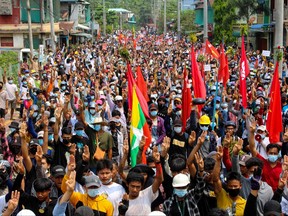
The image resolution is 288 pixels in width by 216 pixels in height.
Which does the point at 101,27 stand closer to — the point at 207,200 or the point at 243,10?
the point at 243,10

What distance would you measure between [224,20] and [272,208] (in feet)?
112

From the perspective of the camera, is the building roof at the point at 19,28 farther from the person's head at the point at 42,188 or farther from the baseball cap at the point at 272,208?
the baseball cap at the point at 272,208

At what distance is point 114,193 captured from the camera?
582 centimetres

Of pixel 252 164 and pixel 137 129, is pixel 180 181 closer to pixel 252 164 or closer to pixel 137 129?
pixel 252 164

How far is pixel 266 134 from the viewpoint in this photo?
824cm

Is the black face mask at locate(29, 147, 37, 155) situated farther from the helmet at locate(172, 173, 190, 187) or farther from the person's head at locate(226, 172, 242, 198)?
the person's head at locate(226, 172, 242, 198)

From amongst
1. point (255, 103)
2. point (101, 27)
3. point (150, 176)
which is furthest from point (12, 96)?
point (101, 27)

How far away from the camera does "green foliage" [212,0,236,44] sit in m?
37.9

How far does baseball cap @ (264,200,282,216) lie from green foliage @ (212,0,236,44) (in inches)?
1306

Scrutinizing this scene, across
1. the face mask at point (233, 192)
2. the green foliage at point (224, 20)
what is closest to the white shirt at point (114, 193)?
the face mask at point (233, 192)

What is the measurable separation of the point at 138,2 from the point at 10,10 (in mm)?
85221

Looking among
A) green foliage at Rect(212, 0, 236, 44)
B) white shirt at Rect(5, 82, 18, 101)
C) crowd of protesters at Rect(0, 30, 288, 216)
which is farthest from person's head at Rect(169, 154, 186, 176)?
green foliage at Rect(212, 0, 236, 44)

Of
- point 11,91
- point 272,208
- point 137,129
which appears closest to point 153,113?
point 137,129

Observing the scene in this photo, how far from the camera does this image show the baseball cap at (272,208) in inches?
190
